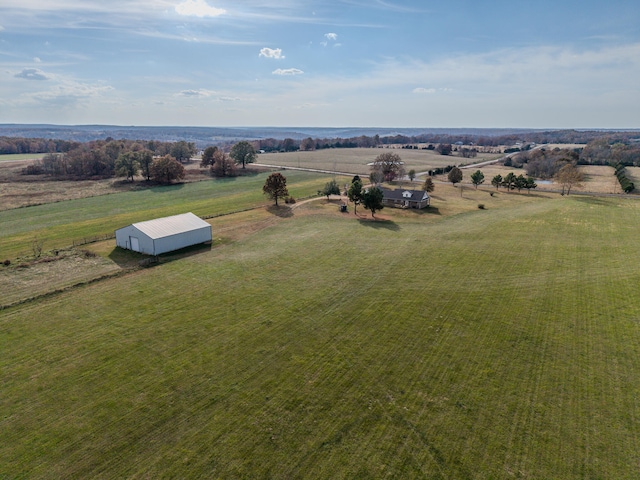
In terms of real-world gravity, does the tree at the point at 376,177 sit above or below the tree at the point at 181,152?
below

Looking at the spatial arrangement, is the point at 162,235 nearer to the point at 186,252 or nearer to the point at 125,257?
the point at 186,252

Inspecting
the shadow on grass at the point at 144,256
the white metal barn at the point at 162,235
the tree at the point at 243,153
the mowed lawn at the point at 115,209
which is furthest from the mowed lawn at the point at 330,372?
the tree at the point at 243,153

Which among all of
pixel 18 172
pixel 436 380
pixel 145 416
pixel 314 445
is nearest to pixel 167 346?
pixel 145 416

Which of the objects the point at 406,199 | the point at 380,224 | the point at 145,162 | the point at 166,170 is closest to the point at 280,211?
the point at 380,224

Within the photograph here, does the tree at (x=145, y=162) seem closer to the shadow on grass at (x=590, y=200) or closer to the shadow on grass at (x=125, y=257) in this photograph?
the shadow on grass at (x=125, y=257)

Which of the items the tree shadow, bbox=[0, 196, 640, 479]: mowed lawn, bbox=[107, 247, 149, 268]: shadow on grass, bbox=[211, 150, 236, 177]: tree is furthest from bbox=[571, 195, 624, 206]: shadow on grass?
bbox=[211, 150, 236, 177]: tree

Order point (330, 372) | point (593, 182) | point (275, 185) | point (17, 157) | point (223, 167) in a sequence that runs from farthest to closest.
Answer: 1. point (17, 157)
2. point (223, 167)
3. point (593, 182)
4. point (275, 185)
5. point (330, 372)

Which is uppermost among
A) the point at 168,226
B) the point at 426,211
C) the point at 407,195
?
the point at 407,195
